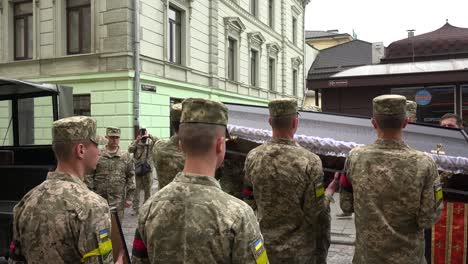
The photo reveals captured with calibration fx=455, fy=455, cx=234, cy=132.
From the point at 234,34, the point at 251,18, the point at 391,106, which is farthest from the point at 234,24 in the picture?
the point at 391,106

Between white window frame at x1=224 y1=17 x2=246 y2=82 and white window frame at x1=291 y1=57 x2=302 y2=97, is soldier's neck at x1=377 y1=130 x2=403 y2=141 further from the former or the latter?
white window frame at x1=291 y1=57 x2=302 y2=97

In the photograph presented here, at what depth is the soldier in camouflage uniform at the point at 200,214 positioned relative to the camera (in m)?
1.81

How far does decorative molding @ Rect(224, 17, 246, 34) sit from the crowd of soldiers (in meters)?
14.3

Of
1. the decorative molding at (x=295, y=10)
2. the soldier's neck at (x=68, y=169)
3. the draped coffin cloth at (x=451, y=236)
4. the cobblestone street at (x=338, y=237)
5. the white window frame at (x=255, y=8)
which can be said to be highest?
the decorative molding at (x=295, y=10)

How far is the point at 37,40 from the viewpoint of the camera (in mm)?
13641

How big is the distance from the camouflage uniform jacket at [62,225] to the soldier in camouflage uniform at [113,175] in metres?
3.89

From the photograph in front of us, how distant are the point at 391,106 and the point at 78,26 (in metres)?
12.1

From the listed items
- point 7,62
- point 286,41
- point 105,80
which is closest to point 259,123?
point 105,80

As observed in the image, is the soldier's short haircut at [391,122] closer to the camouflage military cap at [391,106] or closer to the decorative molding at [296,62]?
the camouflage military cap at [391,106]

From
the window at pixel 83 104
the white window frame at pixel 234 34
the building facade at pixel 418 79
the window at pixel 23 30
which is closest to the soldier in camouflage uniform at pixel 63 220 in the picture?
the building facade at pixel 418 79

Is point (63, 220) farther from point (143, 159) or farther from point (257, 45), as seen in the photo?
point (257, 45)

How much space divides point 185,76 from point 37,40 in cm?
467

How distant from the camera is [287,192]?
3.20m

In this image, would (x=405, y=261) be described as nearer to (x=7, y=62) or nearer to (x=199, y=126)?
(x=199, y=126)
